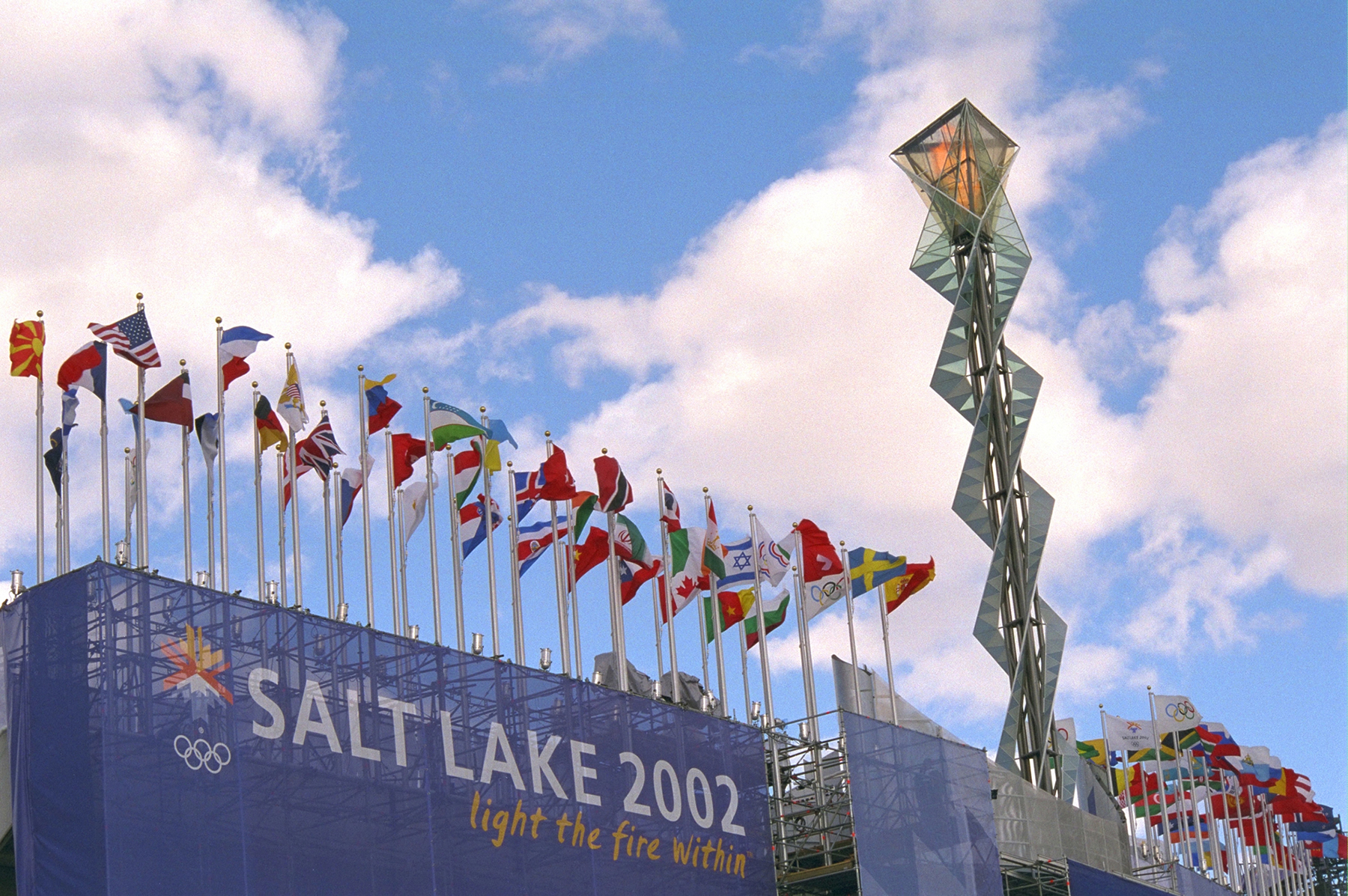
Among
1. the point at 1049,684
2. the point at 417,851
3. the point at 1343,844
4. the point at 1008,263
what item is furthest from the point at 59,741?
the point at 1343,844

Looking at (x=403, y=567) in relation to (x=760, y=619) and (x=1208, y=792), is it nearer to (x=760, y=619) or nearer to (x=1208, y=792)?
(x=760, y=619)

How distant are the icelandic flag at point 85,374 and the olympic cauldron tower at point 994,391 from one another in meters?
30.1

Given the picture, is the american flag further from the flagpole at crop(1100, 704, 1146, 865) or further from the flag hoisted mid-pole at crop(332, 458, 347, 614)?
the flagpole at crop(1100, 704, 1146, 865)

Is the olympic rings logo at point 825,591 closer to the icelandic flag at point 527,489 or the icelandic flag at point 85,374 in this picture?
the icelandic flag at point 527,489

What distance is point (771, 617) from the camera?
45969 mm

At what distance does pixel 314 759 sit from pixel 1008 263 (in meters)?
35.0

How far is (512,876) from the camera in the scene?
112 feet

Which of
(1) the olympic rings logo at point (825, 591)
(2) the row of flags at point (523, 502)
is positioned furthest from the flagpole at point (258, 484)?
(1) the olympic rings logo at point (825, 591)

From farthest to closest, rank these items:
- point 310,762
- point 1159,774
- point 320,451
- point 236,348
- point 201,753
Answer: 1. point 1159,774
2. point 320,451
3. point 236,348
4. point 310,762
5. point 201,753

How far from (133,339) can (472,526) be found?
9.23 meters

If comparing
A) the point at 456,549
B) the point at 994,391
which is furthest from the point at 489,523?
the point at 994,391

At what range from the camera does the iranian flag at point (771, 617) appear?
4594 cm

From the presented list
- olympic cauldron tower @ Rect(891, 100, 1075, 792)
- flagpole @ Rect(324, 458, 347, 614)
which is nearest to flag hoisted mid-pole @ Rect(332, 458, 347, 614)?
flagpole @ Rect(324, 458, 347, 614)

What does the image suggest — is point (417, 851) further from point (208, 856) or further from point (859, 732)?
point (859, 732)
